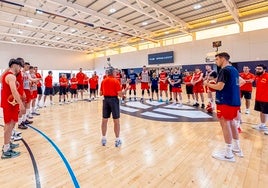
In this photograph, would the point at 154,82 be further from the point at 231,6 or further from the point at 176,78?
the point at 231,6

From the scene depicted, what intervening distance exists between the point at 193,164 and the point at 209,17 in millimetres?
12889

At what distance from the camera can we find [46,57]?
818 inches

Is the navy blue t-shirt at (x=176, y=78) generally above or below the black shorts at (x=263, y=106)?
above

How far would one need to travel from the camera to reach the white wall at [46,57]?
18.1 metres

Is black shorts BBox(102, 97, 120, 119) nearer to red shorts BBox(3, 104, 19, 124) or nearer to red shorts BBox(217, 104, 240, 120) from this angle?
red shorts BBox(3, 104, 19, 124)

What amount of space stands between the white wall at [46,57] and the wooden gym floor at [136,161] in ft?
59.5

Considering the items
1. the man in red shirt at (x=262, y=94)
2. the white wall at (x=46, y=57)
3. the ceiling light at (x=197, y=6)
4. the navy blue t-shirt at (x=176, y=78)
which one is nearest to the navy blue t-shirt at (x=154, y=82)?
the navy blue t-shirt at (x=176, y=78)

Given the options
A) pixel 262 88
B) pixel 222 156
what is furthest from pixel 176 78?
pixel 222 156

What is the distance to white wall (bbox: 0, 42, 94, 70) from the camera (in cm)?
1809

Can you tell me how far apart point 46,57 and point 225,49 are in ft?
62.7

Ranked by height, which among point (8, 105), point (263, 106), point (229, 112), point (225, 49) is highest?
point (225, 49)

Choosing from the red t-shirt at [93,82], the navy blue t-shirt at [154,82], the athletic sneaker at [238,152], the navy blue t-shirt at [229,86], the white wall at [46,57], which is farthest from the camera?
the white wall at [46,57]

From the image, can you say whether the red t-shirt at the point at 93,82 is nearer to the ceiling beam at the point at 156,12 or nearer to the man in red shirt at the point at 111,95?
the ceiling beam at the point at 156,12

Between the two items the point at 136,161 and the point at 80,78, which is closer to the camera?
the point at 136,161
